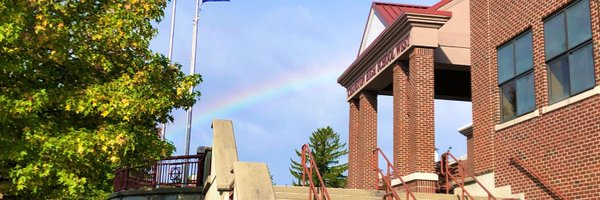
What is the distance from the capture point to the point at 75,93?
11.9 meters

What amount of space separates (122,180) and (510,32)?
1260cm

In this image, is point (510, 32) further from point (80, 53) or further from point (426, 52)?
point (80, 53)

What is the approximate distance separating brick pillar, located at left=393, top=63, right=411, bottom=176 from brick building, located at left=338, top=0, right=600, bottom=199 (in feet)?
0.10

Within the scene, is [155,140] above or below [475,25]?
below

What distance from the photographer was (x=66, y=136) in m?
11.1

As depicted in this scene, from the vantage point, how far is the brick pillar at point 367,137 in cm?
2203

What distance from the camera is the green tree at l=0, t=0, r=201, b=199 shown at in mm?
11023

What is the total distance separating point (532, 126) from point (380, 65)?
24.9 ft

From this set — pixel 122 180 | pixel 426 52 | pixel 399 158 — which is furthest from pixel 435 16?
pixel 122 180

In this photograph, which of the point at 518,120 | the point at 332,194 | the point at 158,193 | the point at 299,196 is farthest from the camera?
the point at 158,193

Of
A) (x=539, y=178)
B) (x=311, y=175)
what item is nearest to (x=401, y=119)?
(x=539, y=178)

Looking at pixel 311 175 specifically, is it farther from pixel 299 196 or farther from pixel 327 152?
pixel 327 152

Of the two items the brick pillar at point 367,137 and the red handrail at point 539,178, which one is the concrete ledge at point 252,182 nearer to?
the red handrail at point 539,178

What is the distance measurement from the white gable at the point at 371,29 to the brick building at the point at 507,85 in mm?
125
